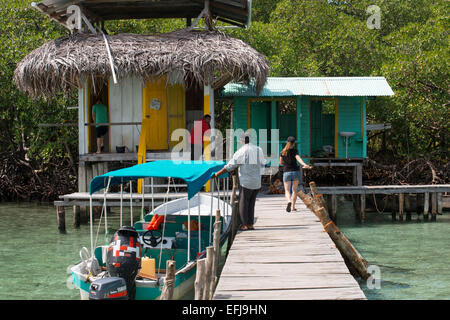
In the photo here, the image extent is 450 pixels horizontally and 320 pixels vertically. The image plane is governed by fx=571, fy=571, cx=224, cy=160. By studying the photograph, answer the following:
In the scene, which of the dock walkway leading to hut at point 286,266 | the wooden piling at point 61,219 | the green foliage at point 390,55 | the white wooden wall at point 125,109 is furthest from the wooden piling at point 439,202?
the wooden piling at point 61,219

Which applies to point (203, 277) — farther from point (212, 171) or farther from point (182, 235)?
point (182, 235)

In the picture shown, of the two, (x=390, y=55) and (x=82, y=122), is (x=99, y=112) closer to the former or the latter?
(x=82, y=122)

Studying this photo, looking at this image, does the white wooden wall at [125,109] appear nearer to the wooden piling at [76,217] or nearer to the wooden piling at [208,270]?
the wooden piling at [76,217]

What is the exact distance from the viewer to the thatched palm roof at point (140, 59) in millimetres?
13602


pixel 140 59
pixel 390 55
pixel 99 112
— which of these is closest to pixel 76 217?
pixel 99 112

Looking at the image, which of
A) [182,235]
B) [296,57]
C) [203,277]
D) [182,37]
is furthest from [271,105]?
[203,277]

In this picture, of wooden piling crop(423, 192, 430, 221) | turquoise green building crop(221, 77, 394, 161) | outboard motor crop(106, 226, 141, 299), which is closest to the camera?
outboard motor crop(106, 226, 141, 299)

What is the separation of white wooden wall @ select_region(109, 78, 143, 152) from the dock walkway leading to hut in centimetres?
573

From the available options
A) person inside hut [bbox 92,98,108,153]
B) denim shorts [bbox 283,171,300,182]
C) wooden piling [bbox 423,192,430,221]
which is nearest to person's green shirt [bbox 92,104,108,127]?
person inside hut [bbox 92,98,108,153]

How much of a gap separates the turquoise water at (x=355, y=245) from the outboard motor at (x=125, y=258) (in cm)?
173

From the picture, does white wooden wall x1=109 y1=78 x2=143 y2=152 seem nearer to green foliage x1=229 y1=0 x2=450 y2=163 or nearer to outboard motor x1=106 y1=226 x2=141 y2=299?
green foliage x1=229 y1=0 x2=450 y2=163

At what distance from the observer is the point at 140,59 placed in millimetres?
13672

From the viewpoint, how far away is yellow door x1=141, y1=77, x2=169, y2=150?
15.6 metres

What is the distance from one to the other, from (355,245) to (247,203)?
480 cm
